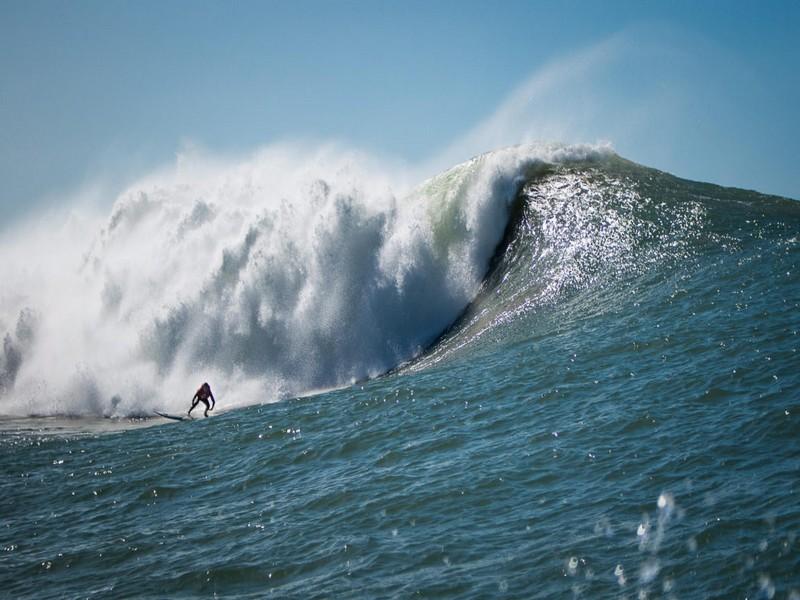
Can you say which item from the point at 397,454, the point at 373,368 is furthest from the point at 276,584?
the point at 373,368

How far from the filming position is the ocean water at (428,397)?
7109 millimetres

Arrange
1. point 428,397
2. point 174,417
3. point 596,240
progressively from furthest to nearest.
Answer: point 596,240
point 174,417
point 428,397

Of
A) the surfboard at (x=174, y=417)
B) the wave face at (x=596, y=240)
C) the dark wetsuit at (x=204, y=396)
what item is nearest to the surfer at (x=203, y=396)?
the dark wetsuit at (x=204, y=396)

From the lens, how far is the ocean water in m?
7.11

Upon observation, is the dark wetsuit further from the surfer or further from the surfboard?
the surfboard

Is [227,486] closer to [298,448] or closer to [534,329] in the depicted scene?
[298,448]

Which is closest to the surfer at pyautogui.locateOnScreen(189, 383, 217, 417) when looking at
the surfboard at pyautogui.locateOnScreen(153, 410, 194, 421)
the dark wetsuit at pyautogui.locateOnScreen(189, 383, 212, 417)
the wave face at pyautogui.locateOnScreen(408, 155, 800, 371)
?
the dark wetsuit at pyautogui.locateOnScreen(189, 383, 212, 417)

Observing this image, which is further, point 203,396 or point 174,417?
point 203,396

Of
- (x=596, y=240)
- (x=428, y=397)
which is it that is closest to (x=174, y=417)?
(x=428, y=397)

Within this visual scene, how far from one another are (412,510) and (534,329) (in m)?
8.30

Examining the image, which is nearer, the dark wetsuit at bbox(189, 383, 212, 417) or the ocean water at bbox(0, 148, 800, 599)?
the ocean water at bbox(0, 148, 800, 599)

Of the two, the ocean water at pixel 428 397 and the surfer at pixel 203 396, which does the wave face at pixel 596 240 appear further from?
the surfer at pixel 203 396

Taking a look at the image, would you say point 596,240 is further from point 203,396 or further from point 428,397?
point 203,396

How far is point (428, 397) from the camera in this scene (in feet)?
42.3
